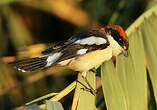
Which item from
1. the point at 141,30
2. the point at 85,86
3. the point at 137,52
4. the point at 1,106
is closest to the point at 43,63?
the point at 85,86

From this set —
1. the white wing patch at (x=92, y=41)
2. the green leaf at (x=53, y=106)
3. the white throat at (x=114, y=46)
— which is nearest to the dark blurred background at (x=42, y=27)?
the white throat at (x=114, y=46)

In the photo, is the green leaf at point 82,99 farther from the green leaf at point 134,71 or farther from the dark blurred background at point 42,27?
the dark blurred background at point 42,27

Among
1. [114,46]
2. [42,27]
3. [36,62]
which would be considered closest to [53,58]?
[36,62]

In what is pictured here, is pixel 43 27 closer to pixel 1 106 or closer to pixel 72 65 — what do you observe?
pixel 1 106

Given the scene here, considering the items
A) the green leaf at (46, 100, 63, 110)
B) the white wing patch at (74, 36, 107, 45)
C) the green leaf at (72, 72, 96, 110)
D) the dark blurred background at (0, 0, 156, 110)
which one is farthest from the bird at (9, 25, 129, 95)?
the dark blurred background at (0, 0, 156, 110)

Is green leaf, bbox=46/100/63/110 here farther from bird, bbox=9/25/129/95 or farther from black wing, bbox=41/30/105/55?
black wing, bbox=41/30/105/55

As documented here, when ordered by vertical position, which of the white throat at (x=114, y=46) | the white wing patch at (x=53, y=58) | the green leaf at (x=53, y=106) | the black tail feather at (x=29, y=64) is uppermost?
the white throat at (x=114, y=46)
